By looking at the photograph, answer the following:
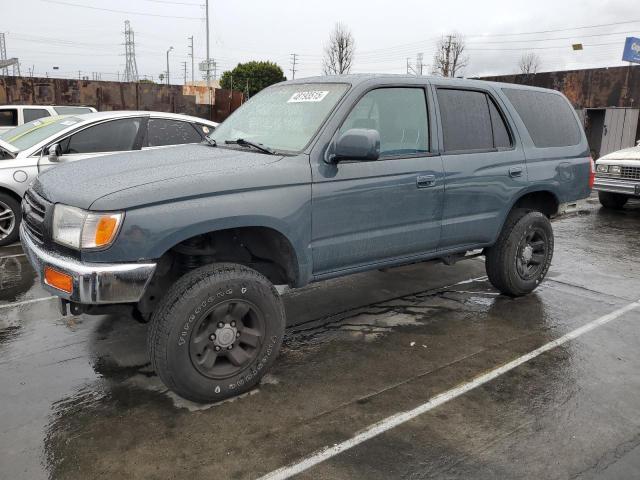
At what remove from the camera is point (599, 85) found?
20.8m

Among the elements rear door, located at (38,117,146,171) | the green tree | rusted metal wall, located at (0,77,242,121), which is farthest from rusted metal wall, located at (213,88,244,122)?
the green tree

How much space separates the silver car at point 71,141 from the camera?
6.49 metres

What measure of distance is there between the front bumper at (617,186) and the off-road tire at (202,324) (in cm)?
866

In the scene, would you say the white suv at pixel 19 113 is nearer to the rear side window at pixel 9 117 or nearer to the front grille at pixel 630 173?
the rear side window at pixel 9 117

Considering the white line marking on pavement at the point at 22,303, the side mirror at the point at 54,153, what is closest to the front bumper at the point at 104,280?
the white line marking on pavement at the point at 22,303

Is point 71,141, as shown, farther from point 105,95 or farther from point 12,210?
point 105,95

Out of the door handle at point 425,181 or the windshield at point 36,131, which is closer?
the door handle at point 425,181

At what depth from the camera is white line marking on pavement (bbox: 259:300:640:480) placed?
2643mm

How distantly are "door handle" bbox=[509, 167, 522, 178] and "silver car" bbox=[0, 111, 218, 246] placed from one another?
425 cm

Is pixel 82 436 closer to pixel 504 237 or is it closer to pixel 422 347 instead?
pixel 422 347

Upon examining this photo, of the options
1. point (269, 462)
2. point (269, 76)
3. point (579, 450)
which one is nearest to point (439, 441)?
point (579, 450)

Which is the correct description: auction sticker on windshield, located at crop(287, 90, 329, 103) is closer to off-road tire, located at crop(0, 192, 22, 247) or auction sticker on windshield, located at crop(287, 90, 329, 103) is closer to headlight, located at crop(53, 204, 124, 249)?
headlight, located at crop(53, 204, 124, 249)

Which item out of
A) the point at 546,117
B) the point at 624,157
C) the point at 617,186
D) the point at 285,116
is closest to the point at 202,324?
the point at 285,116

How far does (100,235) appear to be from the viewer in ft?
9.07
